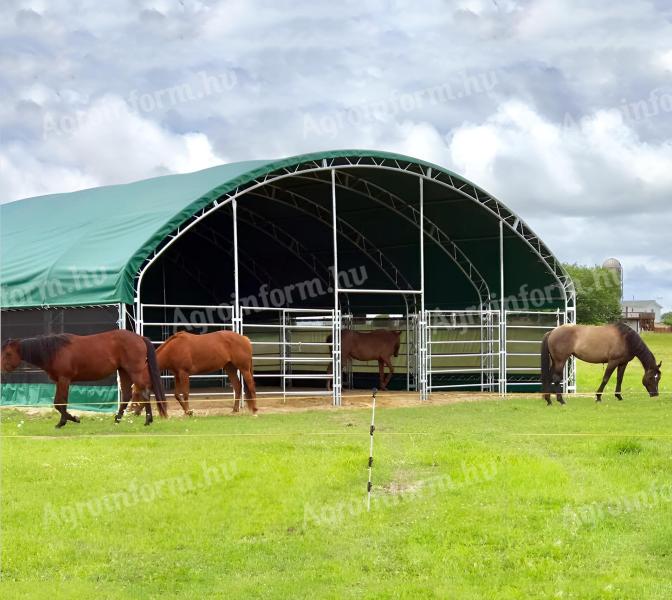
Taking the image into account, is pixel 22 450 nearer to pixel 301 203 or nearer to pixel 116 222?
pixel 116 222

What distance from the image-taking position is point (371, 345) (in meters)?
22.3

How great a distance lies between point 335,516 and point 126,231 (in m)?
10.8

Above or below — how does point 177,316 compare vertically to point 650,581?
above

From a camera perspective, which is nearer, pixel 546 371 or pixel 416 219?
pixel 546 371

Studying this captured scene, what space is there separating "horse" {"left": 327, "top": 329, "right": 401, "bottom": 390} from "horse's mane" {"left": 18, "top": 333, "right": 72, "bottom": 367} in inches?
349

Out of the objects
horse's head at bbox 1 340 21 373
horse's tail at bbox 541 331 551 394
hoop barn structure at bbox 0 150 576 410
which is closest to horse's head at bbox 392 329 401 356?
hoop barn structure at bbox 0 150 576 410

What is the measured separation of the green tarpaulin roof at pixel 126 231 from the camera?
16.2 meters

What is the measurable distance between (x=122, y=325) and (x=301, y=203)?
8032 mm

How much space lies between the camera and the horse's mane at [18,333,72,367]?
Answer: 13898 millimetres

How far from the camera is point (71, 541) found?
714 centimetres

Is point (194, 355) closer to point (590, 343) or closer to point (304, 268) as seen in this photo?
point (590, 343)

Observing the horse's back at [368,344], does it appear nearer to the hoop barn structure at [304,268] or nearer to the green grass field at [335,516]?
the hoop barn structure at [304,268]

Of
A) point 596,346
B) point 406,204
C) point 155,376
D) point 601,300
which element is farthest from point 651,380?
point 601,300

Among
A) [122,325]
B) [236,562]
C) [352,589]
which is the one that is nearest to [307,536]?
[236,562]
